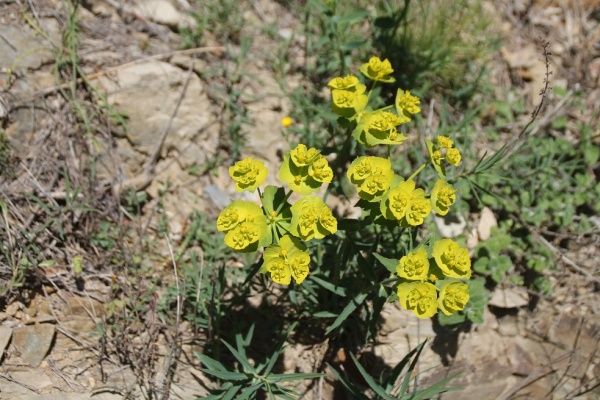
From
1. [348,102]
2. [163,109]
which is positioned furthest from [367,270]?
[163,109]

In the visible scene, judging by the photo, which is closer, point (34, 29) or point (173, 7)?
point (34, 29)

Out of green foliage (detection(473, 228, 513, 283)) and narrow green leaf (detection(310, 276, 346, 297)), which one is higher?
green foliage (detection(473, 228, 513, 283))

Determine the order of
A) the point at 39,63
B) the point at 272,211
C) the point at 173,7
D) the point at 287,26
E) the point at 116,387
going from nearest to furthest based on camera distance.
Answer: the point at 272,211, the point at 116,387, the point at 39,63, the point at 173,7, the point at 287,26

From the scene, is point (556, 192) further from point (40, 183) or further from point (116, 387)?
point (40, 183)

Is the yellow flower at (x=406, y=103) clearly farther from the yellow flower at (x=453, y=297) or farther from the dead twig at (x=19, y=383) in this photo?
the dead twig at (x=19, y=383)

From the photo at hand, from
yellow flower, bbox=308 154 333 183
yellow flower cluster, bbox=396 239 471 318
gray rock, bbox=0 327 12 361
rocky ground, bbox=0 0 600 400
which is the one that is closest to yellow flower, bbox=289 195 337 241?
yellow flower, bbox=308 154 333 183

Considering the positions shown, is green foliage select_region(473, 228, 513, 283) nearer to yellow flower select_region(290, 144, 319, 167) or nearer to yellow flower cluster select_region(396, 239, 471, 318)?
yellow flower cluster select_region(396, 239, 471, 318)

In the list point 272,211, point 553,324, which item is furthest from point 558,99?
point 272,211
